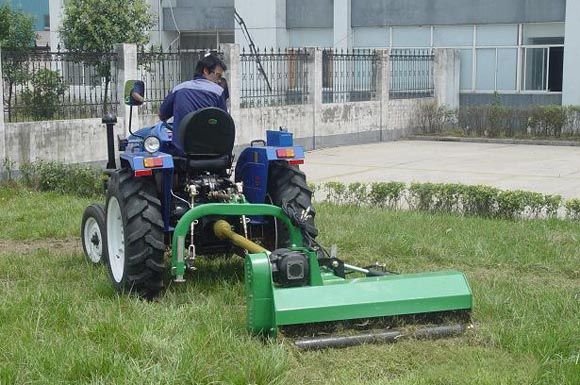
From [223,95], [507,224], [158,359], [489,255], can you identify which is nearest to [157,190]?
[223,95]

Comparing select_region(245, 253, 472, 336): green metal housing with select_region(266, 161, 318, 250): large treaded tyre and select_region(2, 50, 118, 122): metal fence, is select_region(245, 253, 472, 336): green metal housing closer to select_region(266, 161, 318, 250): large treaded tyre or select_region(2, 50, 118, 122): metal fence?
select_region(266, 161, 318, 250): large treaded tyre

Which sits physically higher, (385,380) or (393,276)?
(393,276)

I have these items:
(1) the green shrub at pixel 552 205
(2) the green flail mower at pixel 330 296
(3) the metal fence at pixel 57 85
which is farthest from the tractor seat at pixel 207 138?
(3) the metal fence at pixel 57 85

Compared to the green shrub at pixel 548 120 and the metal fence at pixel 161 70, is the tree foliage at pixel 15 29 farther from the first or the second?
the green shrub at pixel 548 120

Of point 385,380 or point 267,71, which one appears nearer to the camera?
point 385,380

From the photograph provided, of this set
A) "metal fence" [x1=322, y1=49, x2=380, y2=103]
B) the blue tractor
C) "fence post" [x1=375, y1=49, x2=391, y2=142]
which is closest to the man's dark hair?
the blue tractor

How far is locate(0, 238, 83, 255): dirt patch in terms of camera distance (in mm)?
8423

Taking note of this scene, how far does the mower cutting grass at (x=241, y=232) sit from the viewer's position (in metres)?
5.24

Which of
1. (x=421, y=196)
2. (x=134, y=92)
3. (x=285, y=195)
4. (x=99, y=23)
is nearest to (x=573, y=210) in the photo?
(x=421, y=196)

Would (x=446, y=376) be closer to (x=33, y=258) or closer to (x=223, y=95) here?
(x=223, y=95)

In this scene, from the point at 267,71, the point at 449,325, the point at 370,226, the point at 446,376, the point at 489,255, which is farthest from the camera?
A: the point at 267,71

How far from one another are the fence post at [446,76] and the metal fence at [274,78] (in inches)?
224

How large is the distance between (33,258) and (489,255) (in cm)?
404

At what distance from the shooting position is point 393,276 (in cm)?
545
